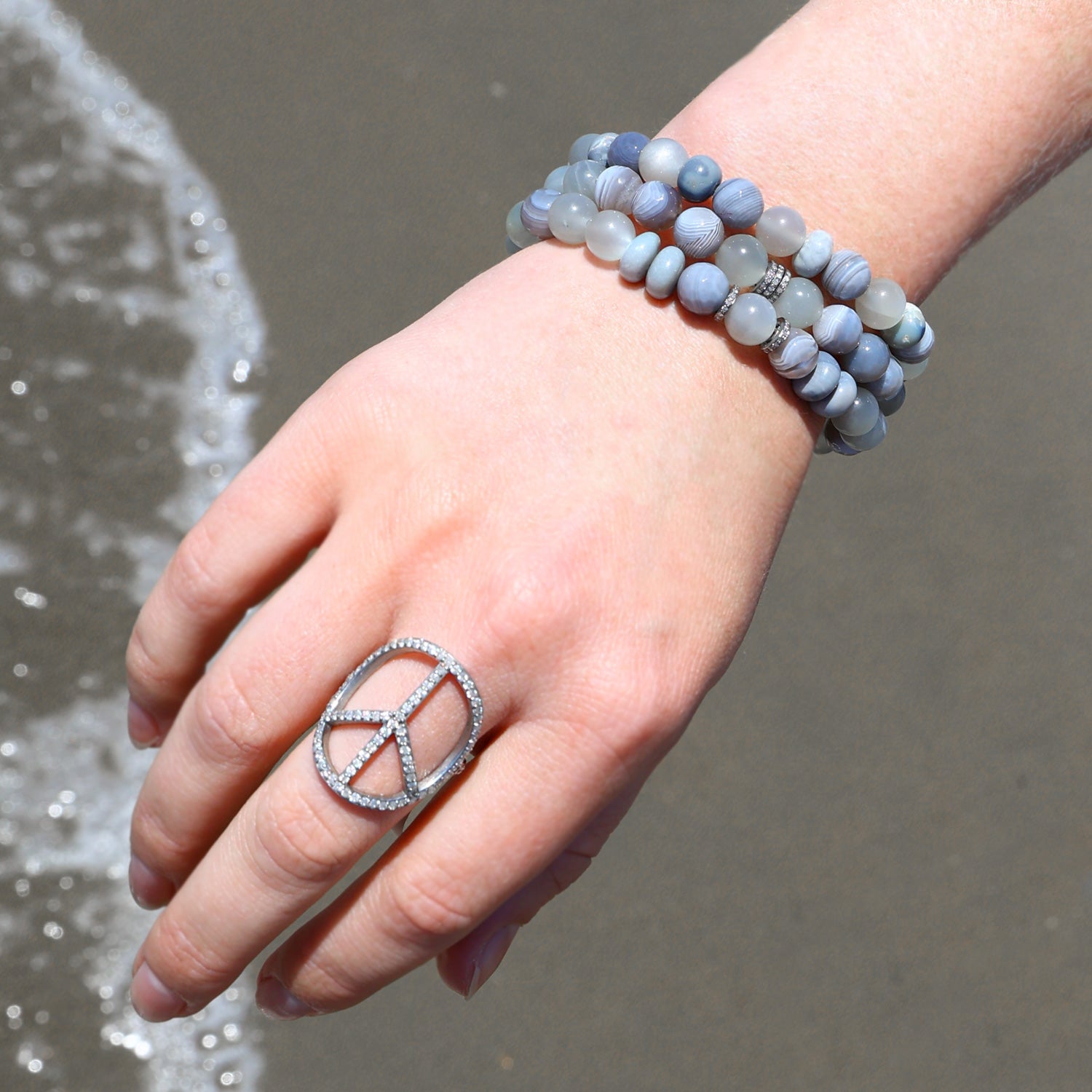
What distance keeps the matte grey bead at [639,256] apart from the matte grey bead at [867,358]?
0.22 metres

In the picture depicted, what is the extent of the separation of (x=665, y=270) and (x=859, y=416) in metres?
0.25

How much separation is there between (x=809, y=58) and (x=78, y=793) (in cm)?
146

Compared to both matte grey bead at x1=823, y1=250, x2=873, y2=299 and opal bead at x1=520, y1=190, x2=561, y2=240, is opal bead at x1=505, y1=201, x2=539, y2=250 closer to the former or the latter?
opal bead at x1=520, y1=190, x2=561, y2=240

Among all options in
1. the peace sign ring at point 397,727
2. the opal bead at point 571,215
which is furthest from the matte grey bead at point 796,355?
the peace sign ring at point 397,727

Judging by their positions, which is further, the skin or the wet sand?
the wet sand

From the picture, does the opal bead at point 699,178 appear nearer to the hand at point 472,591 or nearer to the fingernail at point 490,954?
the hand at point 472,591

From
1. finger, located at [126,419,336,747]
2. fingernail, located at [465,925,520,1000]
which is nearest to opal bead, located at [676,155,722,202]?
finger, located at [126,419,336,747]

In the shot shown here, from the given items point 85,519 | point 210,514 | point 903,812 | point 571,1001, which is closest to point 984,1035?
point 903,812

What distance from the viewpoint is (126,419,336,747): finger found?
1.01m

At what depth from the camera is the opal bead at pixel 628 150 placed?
1053 mm

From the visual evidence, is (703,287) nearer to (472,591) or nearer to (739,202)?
(739,202)

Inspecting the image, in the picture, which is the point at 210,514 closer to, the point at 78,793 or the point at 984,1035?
the point at 78,793

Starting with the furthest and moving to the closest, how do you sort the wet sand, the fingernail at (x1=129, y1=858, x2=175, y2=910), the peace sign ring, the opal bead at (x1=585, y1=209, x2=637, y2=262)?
the wet sand
the fingernail at (x1=129, y1=858, x2=175, y2=910)
the opal bead at (x1=585, y1=209, x2=637, y2=262)
the peace sign ring

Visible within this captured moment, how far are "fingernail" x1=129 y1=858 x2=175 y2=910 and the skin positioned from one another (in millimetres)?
26
